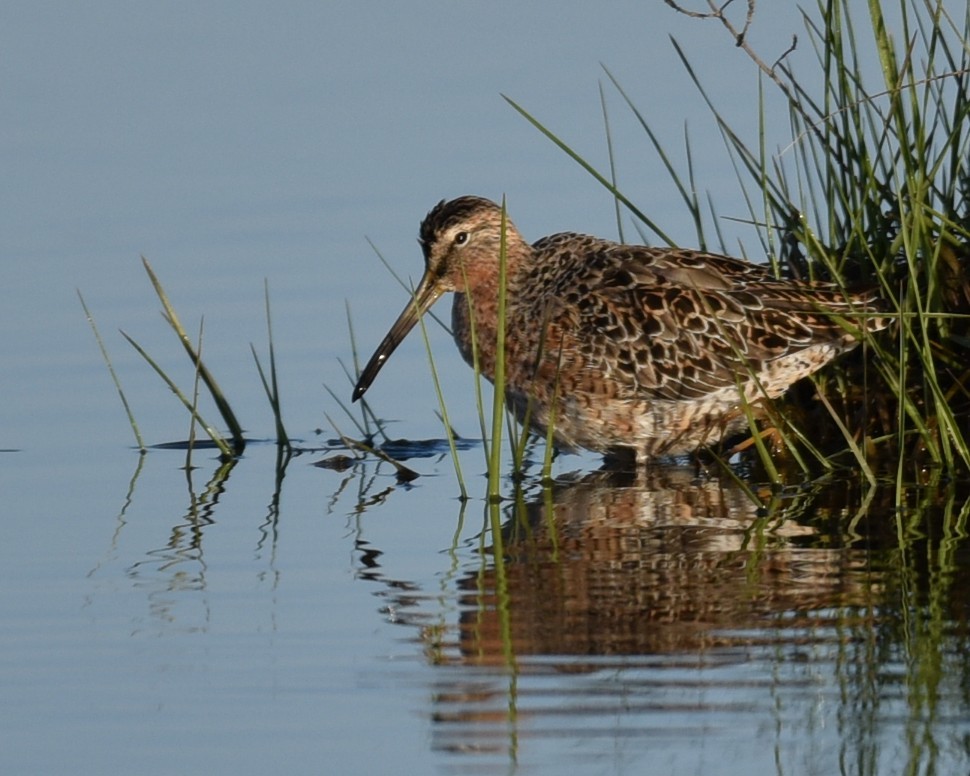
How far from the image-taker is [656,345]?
833 centimetres

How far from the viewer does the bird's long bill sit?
29.2 ft

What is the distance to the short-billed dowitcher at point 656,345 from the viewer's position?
803 cm

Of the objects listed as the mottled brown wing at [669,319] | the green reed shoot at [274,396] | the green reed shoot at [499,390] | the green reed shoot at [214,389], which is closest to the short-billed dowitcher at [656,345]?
the mottled brown wing at [669,319]

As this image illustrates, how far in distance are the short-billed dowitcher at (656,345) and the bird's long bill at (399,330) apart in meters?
0.26

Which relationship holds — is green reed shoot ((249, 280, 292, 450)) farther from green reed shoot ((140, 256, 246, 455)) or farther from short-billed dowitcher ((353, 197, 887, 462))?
short-billed dowitcher ((353, 197, 887, 462))

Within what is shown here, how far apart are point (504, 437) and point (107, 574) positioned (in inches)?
103

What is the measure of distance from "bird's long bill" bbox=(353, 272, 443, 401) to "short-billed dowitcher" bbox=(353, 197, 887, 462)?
258 mm

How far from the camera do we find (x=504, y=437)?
9000mm

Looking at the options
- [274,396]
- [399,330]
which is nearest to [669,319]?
[399,330]

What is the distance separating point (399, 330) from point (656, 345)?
4.20 ft

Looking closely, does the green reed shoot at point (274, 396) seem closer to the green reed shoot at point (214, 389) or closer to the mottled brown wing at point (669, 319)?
the green reed shoot at point (214, 389)

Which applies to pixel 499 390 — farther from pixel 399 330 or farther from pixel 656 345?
pixel 399 330

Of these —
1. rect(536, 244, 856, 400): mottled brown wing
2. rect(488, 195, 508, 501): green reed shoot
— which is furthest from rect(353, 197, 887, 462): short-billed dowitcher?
rect(488, 195, 508, 501): green reed shoot

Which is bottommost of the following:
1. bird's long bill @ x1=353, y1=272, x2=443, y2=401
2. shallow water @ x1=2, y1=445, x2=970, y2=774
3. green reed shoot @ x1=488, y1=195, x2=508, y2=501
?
shallow water @ x1=2, y1=445, x2=970, y2=774
